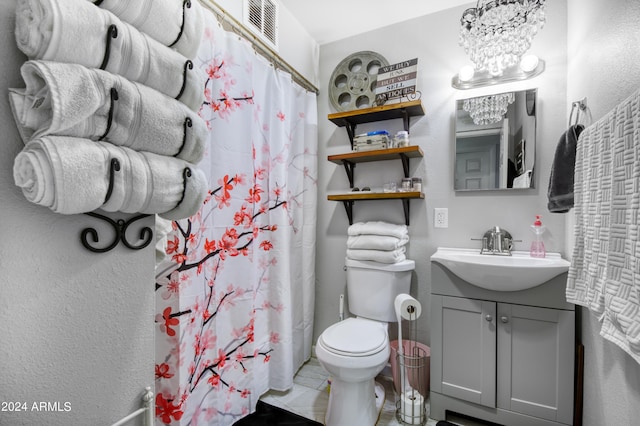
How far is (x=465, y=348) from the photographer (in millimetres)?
1503

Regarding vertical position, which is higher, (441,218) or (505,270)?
(441,218)

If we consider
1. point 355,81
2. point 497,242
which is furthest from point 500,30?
point 497,242

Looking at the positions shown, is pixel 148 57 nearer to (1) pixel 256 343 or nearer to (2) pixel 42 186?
(2) pixel 42 186

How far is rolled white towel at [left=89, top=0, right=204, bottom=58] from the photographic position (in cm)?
53

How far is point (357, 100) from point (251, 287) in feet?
5.06

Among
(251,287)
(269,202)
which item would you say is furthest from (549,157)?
(251,287)

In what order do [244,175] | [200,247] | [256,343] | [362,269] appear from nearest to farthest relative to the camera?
[200,247] < [244,175] < [256,343] < [362,269]

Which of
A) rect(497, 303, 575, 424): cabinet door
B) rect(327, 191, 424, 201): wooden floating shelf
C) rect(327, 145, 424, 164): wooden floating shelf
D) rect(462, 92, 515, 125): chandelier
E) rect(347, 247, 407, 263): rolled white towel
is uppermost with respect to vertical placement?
rect(462, 92, 515, 125): chandelier

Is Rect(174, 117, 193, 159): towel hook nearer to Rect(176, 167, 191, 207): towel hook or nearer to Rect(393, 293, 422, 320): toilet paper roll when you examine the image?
Rect(176, 167, 191, 207): towel hook

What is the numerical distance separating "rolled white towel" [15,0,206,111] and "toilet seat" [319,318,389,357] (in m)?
1.28

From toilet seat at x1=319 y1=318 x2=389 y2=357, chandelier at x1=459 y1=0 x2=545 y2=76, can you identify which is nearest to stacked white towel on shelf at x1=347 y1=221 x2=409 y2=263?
toilet seat at x1=319 y1=318 x2=389 y2=357

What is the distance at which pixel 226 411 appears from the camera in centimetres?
142

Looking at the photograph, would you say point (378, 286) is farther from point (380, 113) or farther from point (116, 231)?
Result: point (116, 231)

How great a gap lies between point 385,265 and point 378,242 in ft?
0.50
